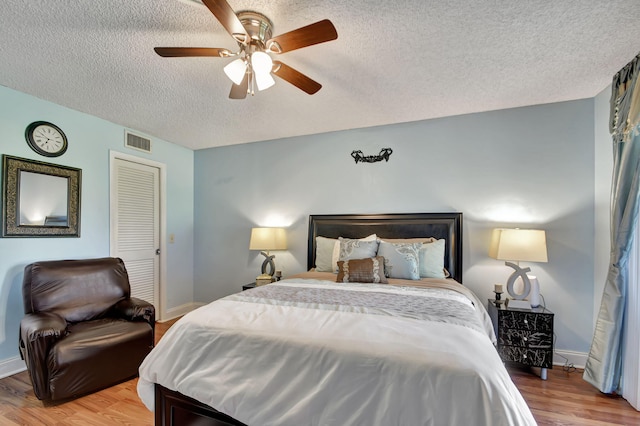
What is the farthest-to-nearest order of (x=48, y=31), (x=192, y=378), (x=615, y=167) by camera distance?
(x=615, y=167)
(x=48, y=31)
(x=192, y=378)

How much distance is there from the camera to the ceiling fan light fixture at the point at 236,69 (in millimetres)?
1729

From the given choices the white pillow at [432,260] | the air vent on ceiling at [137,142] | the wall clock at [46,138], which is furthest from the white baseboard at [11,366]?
the white pillow at [432,260]

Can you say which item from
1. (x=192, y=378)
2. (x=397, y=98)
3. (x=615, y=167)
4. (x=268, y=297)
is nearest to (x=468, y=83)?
(x=397, y=98)

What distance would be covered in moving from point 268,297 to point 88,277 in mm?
2023

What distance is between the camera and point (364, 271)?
255 centimetres

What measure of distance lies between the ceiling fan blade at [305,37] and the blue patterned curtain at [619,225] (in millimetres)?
2192

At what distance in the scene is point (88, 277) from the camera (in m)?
2.74

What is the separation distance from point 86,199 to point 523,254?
439 cm

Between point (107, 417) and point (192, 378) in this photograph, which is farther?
point (107, 417)

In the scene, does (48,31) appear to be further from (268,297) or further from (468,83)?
(468,83)

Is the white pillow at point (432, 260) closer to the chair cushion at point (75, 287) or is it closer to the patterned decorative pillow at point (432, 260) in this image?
the patterned decorative pillow at point (432, 260)

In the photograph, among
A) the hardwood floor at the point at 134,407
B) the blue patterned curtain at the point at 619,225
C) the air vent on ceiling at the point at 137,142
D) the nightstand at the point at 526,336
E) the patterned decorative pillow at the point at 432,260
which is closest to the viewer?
the hardwood floor at the point at 134,407

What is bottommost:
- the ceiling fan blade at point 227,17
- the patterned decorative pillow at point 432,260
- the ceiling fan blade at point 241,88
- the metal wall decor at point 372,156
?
the patterned decorative pillow at point 432,260

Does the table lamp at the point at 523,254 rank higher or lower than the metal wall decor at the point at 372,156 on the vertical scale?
lower
